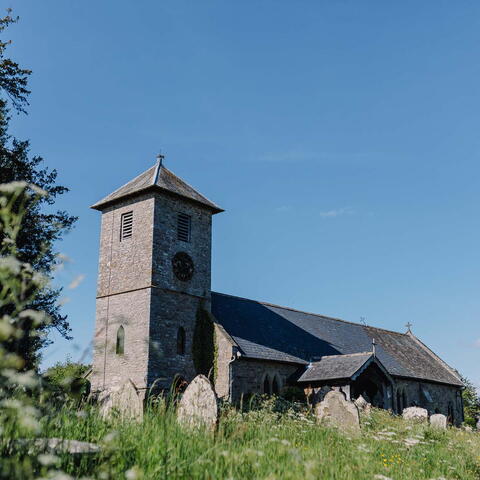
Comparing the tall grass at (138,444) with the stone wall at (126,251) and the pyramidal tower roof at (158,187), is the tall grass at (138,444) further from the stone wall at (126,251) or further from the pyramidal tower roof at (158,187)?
the pyramidal tower roof at (158,187)

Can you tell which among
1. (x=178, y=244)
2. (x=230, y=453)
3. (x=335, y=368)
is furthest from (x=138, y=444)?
(x=335, y=368)

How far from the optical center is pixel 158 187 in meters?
27.1

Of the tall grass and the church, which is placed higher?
the church

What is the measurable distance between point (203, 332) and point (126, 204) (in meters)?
7.33

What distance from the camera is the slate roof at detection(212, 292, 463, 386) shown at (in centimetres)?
2925

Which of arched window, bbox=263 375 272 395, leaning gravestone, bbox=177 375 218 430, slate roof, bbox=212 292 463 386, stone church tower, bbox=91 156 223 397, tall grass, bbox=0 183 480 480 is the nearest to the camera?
tall grass, bbox=0 183 480 480

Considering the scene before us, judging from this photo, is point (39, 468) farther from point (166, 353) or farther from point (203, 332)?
point (203, 332)

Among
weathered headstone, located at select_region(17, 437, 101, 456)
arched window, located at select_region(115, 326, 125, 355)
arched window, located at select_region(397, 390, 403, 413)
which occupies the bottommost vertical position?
arched window, located at select_region(397, 390, 403, 413)

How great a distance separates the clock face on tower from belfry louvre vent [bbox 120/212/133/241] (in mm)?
2572

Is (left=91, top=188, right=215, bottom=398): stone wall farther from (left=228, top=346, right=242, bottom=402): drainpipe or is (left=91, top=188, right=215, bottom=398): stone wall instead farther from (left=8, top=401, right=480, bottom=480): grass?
(left=8, top=401, right=480, bottom=480): grass

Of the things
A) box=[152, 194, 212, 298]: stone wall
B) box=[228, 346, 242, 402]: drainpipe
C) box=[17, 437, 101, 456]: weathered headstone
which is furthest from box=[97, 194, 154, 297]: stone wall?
box=[17, 437, 101, 456]: weathered headstone

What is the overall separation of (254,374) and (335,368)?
14.8 ft

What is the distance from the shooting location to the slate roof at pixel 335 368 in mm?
28203

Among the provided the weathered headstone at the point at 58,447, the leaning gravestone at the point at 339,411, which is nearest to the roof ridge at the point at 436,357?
the leaning gravestone at the point at 339,411
